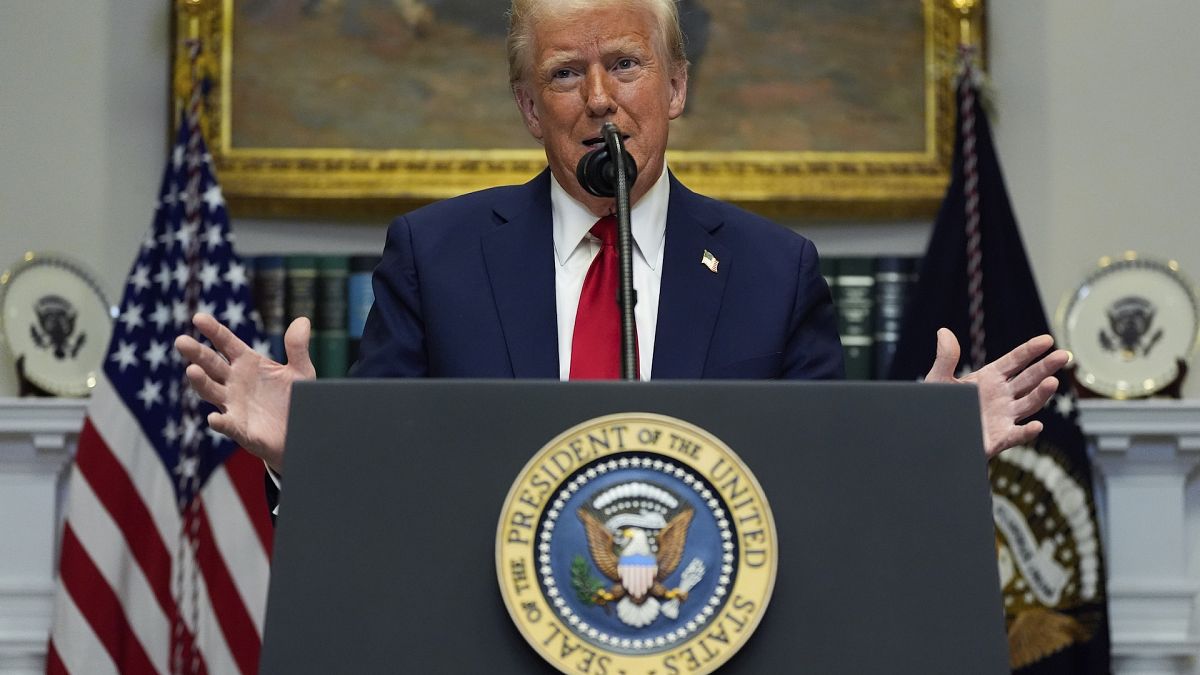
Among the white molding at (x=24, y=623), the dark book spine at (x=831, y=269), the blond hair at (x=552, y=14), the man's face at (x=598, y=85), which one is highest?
the blond hair at (x=552, y=14)

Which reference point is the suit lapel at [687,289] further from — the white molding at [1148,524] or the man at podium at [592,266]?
the white molding at [1148,524]

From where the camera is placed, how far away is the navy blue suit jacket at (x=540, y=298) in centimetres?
206

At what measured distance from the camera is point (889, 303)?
4.73 meters

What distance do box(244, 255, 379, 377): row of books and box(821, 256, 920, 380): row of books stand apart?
138cm

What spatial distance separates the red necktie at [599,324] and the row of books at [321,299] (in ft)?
8.54

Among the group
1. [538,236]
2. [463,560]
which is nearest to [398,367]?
[538,236]

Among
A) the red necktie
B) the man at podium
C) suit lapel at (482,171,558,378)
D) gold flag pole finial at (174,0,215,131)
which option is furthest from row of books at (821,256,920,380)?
the red necktie

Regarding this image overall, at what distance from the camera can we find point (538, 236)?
222cm

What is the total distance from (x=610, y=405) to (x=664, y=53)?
103 centimetres

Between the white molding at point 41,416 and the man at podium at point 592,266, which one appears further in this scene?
the white molding at point 41,416

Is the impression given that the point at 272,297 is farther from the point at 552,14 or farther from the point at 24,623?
the point at 552,14

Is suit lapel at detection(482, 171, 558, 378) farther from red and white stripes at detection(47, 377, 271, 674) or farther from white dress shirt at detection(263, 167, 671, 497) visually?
red and white stripes at detection(47, 377, 271, 674)

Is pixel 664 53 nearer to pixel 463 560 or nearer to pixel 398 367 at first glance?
pixel 398 367

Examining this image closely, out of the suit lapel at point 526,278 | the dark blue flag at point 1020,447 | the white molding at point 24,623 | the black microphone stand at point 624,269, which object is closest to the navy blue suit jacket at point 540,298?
the suit lapel at point 526,278
